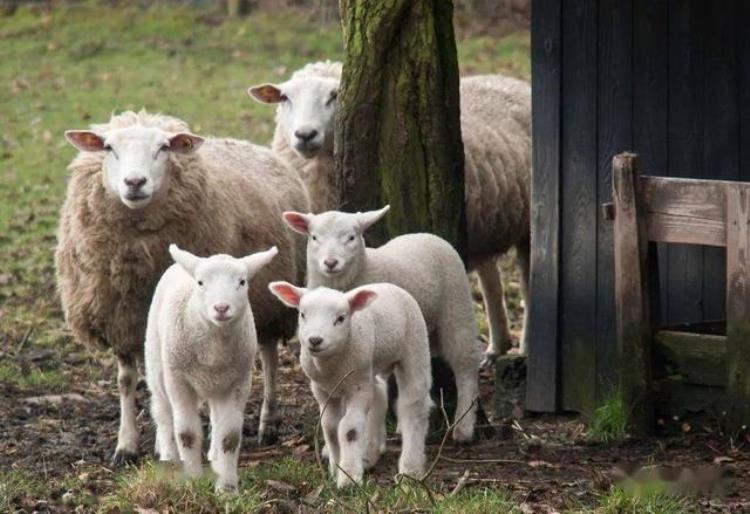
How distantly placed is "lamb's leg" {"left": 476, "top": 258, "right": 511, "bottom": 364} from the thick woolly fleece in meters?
2.59

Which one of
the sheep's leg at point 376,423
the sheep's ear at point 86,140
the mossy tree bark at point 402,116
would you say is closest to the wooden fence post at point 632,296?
the mossy tree bark at point 402,116

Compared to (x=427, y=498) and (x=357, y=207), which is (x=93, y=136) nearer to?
(x=357, y=207)

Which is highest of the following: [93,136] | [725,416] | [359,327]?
[93,136]

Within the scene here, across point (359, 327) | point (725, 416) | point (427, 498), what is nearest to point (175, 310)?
point (359, 327)

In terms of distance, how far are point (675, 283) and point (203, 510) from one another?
144 inches

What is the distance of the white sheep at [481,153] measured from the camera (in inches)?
417

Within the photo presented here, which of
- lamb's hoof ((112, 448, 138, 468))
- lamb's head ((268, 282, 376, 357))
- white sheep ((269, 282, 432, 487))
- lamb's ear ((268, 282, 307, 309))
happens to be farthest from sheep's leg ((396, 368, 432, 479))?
lamb's hoof ((112, 448, 138, 468))

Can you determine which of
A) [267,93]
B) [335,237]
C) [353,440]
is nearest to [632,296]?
[335,237]

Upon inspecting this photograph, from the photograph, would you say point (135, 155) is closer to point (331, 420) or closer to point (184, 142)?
point (184, 142)

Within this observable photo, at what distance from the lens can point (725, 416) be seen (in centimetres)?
846

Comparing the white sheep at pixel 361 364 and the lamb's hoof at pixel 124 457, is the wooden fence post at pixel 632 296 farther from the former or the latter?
the lamb's hoof at pixel 124 457

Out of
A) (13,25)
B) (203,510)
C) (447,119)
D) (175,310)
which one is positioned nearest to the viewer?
(203,510)

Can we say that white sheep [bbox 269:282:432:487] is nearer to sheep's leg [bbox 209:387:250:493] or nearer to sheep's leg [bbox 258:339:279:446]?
sheep's leg [bbox 209:387:250:493]

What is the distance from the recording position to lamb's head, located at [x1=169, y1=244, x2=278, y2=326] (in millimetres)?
7070
